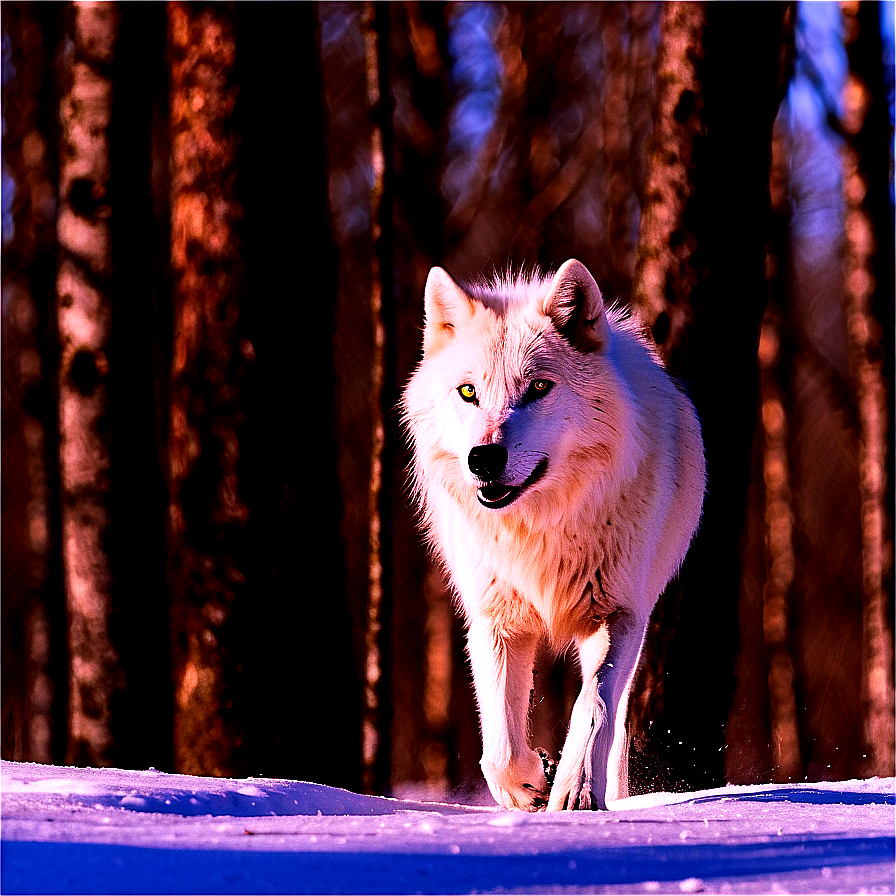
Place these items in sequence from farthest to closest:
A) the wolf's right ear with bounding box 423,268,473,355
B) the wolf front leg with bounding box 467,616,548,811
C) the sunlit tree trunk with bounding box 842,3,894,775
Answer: the sunlit tree trunk with bounding box 842,3,894,775, the wolf's right ear with bounding box 423,268,473,355, the wolf front leg with bounding box 467,616,548,811

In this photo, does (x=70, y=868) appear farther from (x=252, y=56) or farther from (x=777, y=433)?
(x=777, y=433)

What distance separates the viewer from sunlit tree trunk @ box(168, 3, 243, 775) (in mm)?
5699

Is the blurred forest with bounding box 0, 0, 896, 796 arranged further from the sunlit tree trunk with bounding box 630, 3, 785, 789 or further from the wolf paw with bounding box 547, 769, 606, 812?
the wolf paw with bounding box 547, 769, 606, 812

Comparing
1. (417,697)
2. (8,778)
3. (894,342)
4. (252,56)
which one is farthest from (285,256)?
(417,697)

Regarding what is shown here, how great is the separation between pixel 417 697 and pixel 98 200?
15607 mm

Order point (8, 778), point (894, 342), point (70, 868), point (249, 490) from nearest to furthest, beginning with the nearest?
point (70, 868) < point (8, 778) < point (249, 490) < point (894, 342)

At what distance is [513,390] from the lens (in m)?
4.58

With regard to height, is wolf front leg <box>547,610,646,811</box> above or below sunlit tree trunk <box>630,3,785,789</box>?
below

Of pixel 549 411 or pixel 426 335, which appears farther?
pixel 426 335

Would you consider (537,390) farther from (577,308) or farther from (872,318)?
(872,318)

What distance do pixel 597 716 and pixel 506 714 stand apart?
1.56ft

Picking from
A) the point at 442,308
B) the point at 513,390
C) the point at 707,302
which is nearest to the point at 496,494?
the point at 513,390

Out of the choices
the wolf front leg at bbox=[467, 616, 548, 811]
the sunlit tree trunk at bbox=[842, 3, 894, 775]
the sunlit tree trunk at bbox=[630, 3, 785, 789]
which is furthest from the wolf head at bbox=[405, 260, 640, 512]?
the sunlit tree trunk at bbox=[842, 3, 894, 775]

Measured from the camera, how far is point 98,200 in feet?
23.2
